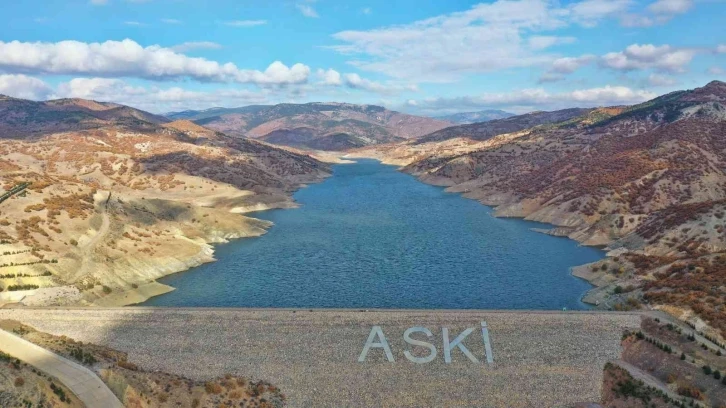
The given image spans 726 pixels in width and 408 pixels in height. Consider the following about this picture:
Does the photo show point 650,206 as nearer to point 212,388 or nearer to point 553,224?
point 553,224

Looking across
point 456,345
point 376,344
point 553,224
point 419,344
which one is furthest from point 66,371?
point 553,224

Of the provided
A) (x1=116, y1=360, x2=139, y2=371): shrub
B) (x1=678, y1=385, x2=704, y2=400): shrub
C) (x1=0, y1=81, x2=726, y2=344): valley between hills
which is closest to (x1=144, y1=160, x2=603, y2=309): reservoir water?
(x1=0, y1=81, x2=726, y2=344): valley between hills

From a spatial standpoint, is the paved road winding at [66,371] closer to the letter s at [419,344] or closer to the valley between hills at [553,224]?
the valley between hills at [553,224]

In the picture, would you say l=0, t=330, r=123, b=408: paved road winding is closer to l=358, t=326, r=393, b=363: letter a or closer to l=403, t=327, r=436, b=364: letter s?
l=358, t=326, r=393, b=363: letter a

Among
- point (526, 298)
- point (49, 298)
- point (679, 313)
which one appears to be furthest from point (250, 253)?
point (679, 313)

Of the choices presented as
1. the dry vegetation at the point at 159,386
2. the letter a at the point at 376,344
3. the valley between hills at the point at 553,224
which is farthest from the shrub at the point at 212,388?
the valley between hills at the point at 553,224

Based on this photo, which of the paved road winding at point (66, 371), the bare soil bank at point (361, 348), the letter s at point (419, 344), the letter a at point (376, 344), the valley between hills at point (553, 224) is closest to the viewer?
the paved road winding at point (66, 371)
